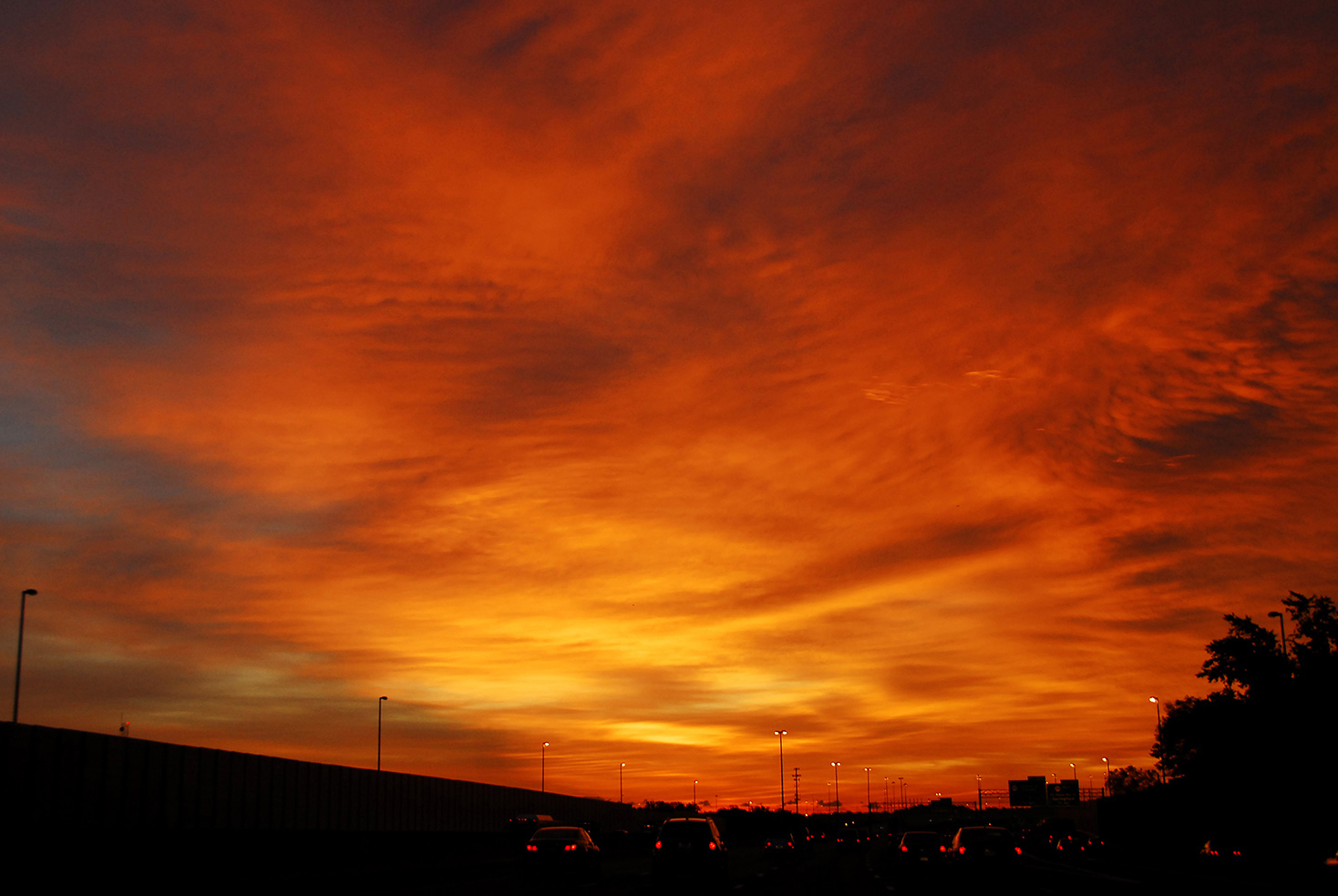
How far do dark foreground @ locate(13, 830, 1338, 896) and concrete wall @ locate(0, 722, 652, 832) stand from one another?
2017mm

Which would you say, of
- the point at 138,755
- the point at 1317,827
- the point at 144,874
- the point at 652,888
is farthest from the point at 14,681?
the point at 1317,827

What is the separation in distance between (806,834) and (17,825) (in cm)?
6882

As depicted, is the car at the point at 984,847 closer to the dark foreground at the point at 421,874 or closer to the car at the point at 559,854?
the dark foreground at the point at 421,874

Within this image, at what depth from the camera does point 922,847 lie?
4316 cm

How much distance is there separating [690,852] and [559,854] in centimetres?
705

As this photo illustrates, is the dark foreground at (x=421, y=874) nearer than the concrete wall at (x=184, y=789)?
Yes

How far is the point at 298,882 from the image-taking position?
31.8 meters

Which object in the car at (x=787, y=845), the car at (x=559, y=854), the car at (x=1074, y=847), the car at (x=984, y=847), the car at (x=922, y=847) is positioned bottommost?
the car at (x=787, y=845)

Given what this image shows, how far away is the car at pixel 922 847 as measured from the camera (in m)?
41.5

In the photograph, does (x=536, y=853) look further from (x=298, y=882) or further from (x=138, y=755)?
(x=138, y=755)

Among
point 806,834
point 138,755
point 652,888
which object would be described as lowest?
point 806,834

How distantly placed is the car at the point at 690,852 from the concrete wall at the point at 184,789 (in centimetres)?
1951

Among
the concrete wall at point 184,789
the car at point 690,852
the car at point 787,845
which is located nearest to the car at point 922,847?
the car at point 690,852

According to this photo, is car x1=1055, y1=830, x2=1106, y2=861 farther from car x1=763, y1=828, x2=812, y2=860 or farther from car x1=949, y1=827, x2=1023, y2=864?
car x1=949, y1=827, x2=1023, y2=864
